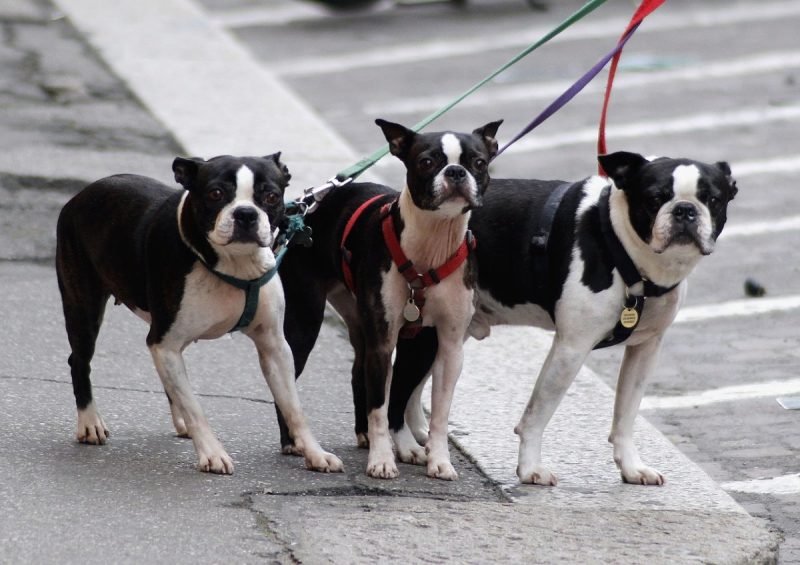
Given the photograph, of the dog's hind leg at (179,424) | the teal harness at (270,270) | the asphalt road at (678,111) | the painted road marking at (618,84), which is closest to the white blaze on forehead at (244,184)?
the teal harness at (270,270)

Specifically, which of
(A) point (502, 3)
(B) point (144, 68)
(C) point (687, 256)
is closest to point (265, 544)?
(C) point (687, 256)

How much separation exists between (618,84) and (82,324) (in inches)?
345

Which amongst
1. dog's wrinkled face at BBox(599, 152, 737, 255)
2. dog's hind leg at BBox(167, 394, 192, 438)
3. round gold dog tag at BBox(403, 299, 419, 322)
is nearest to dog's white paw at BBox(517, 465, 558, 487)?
round gold dog tag at BBox(403, 299, 419, 322)

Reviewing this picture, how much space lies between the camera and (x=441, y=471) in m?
5.80

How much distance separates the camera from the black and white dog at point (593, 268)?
5.44 m

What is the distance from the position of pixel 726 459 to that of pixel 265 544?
2.39 metres

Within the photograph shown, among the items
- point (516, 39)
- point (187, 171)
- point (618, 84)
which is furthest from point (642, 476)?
point (516, 39)

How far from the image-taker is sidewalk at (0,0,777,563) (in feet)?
16.4

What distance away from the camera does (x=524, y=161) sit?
11.5 m

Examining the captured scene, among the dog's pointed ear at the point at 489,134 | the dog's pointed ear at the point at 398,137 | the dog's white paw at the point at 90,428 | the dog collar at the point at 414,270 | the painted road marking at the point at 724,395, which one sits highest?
the dog's pointed ear at the point at 489,134

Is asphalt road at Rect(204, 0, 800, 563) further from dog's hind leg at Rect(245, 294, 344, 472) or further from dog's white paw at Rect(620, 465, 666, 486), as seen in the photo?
dog's hind leg at Rect(245, 294, 344, 472)

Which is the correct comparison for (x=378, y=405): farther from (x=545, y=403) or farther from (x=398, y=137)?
(x=398, y=137)

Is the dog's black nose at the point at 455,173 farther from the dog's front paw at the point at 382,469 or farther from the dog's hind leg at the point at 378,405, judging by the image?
the dog's front paw at the point at 382,469

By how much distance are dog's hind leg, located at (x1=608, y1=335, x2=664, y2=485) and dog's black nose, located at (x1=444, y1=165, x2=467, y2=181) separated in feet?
3.61
